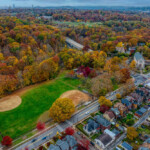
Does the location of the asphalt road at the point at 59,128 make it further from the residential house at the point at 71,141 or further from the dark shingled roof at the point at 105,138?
the dark shingled roof at the point at 105,138

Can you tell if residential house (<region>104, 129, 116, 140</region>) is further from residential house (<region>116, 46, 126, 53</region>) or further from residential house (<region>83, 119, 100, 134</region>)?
residential house (<region>116, 46, 126, 53</region>)

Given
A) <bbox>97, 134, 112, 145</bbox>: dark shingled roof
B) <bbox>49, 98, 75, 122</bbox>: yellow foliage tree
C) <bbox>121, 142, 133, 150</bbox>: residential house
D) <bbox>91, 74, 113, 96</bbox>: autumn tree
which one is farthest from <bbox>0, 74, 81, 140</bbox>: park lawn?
<bbox>121, 142, 133, 150</bbox>: residential house

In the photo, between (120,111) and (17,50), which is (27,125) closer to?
(120,111)

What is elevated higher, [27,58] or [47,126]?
[27,58]

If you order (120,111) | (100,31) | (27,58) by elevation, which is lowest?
(120,111)

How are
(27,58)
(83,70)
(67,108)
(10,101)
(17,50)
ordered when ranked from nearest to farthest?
(67,108) → (10,101) → (83,70) → (27,58) → (17,50)

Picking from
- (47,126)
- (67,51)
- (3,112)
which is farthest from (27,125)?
(67,51)

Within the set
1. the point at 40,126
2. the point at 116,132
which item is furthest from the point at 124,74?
the point at 40,126
